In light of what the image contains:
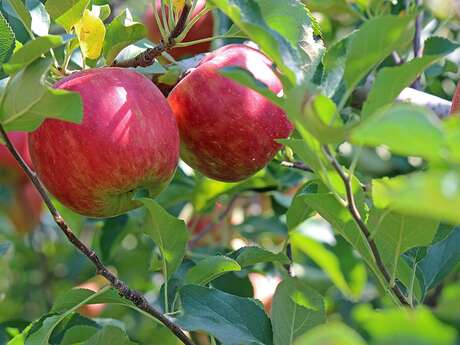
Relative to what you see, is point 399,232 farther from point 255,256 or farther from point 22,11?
point 22,11

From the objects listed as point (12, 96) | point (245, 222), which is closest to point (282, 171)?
point (245, 222)

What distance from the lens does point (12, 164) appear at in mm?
1980

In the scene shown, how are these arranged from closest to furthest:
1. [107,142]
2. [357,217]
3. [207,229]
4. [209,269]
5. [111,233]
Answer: [357,217] → [107,142] → [209,269] → [111,233] → [207,229]

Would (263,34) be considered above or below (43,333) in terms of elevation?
above

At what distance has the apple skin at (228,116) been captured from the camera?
46.9 inches

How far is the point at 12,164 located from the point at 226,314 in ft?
3.40

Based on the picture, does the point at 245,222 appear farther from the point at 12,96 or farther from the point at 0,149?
the point at 12,96

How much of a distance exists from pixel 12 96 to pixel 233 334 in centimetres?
39

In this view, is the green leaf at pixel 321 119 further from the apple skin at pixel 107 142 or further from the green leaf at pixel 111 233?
the green leaf at pixel 111 233

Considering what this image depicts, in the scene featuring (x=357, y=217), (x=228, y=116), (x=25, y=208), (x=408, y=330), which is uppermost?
(x=408, y=330)

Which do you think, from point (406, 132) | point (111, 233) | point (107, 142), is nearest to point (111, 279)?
point (107, 142)

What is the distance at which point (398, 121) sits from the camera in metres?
0.48

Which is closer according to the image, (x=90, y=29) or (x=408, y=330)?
(x=408, y=330)

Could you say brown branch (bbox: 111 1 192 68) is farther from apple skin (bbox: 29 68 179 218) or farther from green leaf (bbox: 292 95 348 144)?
green leaf (bbox: 292 95 348 144)
